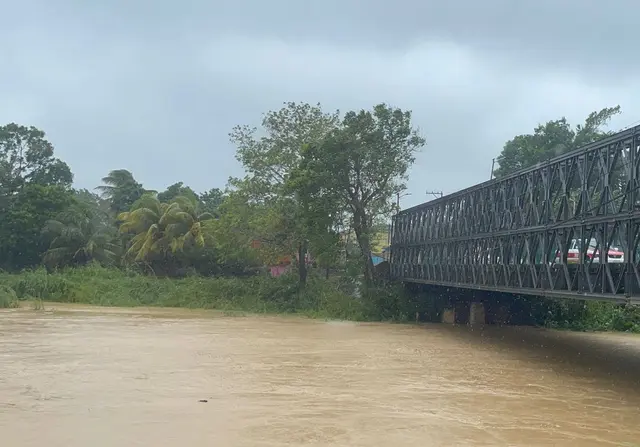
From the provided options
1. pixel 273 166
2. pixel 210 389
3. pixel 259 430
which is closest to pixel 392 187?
pixel 273 166

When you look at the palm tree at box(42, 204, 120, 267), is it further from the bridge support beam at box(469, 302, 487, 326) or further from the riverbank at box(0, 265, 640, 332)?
the bridge support beam at box(469, 302, 487, 326)

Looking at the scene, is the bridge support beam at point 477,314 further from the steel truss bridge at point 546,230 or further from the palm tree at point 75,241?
the palm tree at point 75,241

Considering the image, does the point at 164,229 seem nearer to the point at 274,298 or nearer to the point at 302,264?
the point at 274,298

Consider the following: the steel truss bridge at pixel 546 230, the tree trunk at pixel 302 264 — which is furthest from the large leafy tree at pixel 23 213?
the steel truss bridge at pixel 546 230

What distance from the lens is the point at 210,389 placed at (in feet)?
46.8

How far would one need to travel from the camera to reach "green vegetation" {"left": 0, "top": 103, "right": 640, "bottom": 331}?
36625 millimetres

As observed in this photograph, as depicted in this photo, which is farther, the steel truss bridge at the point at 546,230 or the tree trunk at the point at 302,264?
the tree trunk at the point at 302,264

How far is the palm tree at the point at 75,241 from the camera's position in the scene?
47.7 m

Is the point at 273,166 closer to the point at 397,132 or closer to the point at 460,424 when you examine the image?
the point at 397,132

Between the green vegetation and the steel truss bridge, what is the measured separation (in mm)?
Answer: 3436

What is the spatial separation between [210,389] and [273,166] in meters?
27.2

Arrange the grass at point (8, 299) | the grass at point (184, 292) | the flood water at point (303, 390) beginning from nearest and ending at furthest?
the flood water at point (303, 390) < the grass at point (8, 299) < the grass at point (184, 292)

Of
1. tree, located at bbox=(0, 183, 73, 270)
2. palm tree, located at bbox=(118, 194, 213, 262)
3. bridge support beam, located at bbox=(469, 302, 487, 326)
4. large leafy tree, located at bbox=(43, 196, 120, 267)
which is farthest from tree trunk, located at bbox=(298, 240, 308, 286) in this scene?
tree, located at bbox=(0, 183, 73, 270)

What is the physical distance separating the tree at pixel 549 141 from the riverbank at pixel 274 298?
18.3 meters
